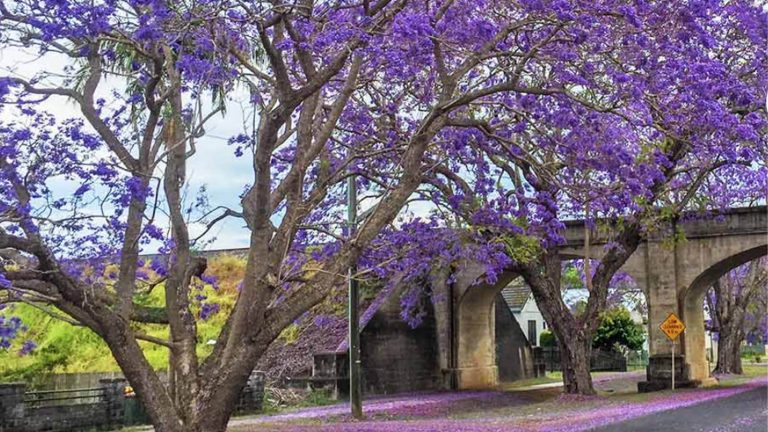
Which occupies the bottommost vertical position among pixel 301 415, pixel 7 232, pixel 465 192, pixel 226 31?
pixel 301 415

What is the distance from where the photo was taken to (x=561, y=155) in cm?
1359

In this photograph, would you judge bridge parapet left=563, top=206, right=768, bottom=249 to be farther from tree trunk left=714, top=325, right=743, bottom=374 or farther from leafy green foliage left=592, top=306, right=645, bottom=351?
leafy green foliage left=592, top=306, right=645, bottom=351

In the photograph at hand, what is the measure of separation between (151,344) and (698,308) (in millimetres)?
16414

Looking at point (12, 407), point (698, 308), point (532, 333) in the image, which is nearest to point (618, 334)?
point (532, 333)

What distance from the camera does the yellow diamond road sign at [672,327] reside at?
2367 centimetres

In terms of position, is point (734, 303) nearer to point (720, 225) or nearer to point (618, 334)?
point (720, 225)

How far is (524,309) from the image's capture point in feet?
168

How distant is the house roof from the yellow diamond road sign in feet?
82.2

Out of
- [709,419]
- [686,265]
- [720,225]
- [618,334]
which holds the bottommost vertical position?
[709,419]

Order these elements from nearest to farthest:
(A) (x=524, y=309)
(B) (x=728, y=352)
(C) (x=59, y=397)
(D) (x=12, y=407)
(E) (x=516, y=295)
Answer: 1. (D) (x=12, y=407)
2. (C) (x=59, y=397)
3. (B) (x=728, y=352)
4. (E) (x=516, y=295)
5. (A) (x=524, y=309)

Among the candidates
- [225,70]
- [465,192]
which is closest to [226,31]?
[225,70]

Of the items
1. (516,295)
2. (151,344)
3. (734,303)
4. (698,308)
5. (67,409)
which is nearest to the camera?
(67,409)

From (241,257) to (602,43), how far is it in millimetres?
22579

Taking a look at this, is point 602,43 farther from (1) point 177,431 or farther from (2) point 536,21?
(1) point 177,431
